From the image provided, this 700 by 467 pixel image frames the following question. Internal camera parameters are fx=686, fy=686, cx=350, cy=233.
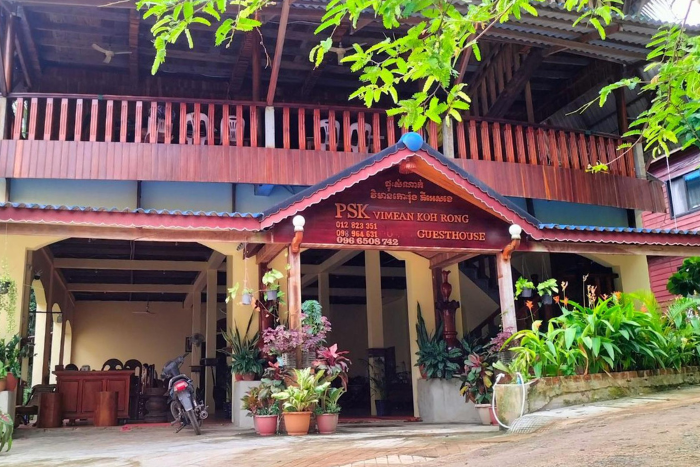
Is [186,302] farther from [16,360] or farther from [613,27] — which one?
Answer: [613,27]

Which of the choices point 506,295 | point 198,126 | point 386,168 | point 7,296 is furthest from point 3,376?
point 506,295

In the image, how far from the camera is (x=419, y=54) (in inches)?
173

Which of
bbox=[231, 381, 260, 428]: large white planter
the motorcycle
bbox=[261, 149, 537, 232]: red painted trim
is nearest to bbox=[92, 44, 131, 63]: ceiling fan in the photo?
bbox=[261, 149, 537, 232]: red painted trim

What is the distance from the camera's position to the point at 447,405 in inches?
371

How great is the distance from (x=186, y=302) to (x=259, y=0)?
16.6 m

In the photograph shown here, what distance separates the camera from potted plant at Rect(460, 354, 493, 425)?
8.40 meters

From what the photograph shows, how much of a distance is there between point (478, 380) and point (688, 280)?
3568 millimetres

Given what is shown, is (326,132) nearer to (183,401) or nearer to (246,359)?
(246,359)

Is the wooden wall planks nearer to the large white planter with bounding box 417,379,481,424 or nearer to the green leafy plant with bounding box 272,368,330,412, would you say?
the large white planter with bounding box 417,379,481,424

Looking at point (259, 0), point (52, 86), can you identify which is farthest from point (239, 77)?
point (259, 0)

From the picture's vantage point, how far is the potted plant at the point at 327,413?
7562mm

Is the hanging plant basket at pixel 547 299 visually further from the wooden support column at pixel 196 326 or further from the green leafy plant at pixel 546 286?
the wooden support column at pixel 196 326

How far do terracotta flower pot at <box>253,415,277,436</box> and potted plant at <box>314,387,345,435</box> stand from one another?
0.48m

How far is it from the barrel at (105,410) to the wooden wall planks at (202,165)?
3.85 m
